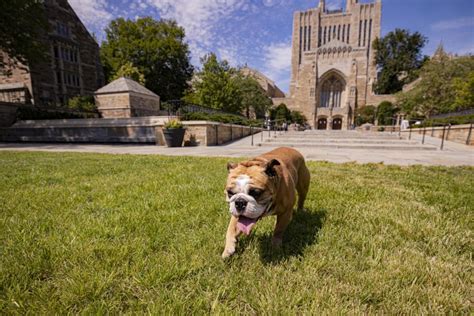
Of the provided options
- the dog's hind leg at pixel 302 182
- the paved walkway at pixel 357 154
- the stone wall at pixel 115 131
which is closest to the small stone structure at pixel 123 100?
the stone wall at pixel 115 131

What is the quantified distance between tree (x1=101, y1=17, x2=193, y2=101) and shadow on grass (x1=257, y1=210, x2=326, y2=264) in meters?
39.7

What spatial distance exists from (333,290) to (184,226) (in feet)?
5.15

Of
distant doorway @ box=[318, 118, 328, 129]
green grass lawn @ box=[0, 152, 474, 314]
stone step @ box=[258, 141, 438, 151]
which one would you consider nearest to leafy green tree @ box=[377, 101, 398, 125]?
distant doorway @ box=[318, 118, 328, 129]

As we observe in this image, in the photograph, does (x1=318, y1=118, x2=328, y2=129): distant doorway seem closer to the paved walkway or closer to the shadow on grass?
the paved walkway

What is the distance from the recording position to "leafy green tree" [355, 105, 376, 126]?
44.6m

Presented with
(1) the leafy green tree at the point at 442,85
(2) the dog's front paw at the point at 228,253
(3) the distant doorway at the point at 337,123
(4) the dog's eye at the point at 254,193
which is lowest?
(2) the dog's front paw at the point at 228,253

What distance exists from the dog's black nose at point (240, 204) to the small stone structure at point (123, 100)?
20381mm

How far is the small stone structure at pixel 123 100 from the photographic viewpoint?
759 inches

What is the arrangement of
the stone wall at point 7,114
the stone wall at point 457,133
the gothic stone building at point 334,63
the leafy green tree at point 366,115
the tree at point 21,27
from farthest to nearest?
the gothic stone building at point 334,63 < the leafy green tree at point 366,115 < the stone wall at point 7,114 < the tree at point 21,27 < the stone wall at point 457,133

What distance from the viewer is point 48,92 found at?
27703mm

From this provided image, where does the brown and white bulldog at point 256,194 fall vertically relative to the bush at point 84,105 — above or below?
below

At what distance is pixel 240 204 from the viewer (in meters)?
1.56

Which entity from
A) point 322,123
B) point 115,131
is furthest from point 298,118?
point 115,131

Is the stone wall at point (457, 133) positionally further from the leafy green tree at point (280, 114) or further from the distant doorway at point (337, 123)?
the distant doorway at point (337, 123)
